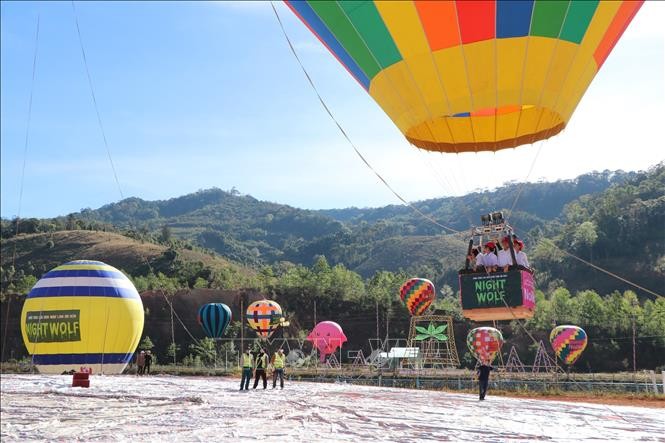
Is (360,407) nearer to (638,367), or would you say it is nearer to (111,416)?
(111,416)

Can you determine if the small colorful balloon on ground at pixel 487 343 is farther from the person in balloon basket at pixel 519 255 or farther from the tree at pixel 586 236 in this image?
the tree at pixel 586 236

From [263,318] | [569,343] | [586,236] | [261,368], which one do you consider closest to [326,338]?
[263,318]

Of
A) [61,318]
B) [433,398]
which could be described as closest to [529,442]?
[433,398]

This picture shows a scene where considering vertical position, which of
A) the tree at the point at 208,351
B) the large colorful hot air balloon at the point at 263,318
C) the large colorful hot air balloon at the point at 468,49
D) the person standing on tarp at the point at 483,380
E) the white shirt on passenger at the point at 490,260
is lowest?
the person standing on tarp at the point at 483,380

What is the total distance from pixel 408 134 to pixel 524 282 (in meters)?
3.94

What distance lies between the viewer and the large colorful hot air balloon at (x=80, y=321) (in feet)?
98.0

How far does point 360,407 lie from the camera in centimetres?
1561

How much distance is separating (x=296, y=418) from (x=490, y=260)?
18.1 feet

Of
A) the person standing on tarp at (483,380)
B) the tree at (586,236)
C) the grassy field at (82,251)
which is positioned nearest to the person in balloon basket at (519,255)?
the person standing on tarp at (483,380)

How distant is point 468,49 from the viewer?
1327 centimetres

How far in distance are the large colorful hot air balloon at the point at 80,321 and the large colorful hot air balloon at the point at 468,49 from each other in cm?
1909

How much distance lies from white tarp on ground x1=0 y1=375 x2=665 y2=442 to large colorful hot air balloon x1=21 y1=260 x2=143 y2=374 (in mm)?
10788

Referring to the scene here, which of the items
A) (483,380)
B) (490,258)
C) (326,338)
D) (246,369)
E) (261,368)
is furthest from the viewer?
(326,338)

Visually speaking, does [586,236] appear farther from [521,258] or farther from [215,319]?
[521,258]
